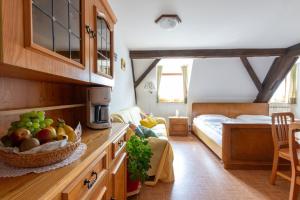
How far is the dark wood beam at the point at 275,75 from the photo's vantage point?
4.41 metres

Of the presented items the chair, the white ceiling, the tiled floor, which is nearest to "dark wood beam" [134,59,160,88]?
the white ceiling

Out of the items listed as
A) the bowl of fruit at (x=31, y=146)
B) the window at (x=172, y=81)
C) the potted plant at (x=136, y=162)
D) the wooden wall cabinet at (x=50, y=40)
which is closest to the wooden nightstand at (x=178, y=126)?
the window at (x=172, y=81)

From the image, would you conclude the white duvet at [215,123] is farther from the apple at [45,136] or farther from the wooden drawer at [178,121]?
the apple at [45,136]

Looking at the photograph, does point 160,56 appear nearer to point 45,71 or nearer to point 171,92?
point 171,92

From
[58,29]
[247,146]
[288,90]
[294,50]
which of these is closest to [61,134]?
[58,29]

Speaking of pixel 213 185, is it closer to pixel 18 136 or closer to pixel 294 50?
pixel 18 136

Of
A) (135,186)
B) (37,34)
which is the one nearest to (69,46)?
(37,34)

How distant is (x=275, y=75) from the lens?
4.81m

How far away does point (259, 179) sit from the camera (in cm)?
261

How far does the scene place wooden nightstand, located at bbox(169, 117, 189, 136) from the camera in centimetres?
530

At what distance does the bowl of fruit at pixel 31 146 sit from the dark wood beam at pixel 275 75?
510 centimetres

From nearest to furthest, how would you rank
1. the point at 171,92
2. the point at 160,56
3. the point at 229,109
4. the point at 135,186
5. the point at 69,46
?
the point at 69,46, the point at 135,186, the point at 160,56, the point at 229,109, the point at 171,92

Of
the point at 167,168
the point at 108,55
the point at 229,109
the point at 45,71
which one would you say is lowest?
the point at 167,168

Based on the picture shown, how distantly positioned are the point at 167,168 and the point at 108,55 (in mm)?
1662
